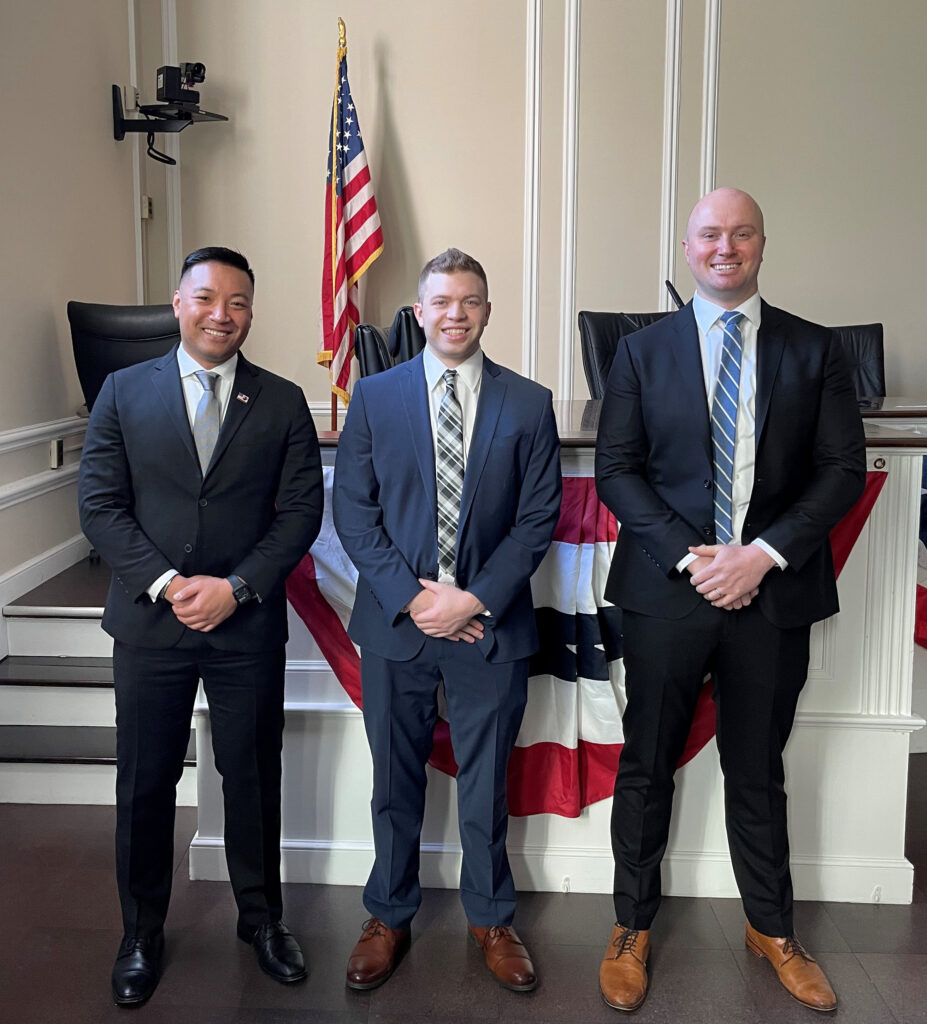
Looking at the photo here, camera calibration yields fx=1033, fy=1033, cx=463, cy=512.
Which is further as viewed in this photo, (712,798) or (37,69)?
(37,69)

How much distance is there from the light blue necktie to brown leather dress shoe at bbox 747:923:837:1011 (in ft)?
2.95

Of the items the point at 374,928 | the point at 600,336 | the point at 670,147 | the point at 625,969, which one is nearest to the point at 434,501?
the point at 374,928

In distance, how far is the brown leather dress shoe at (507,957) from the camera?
7.09 ft

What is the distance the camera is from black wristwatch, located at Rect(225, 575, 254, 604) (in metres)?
2.05

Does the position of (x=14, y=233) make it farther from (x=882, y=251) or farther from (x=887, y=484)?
(x=882, y=251)

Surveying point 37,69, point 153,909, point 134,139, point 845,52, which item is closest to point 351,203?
point 134,139

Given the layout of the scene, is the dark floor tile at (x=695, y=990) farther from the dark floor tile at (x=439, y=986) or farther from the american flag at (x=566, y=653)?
the american flag at (x=566, y=653)

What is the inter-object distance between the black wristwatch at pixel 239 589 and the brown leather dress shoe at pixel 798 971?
1330 millimetres

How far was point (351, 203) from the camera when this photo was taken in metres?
4.97

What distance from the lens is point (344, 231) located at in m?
4.98

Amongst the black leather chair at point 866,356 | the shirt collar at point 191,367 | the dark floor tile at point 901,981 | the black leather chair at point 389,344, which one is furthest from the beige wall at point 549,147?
the dark floor tile at point 901,981

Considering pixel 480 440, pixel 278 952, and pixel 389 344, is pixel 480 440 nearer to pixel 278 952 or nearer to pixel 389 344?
pixel 389 344

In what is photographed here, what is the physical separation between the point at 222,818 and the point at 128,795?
575 mm

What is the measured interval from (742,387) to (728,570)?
0.37 metres
